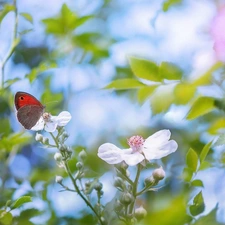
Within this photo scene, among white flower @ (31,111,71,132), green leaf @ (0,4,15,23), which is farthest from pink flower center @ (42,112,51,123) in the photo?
green leaf @ (0,4,15,23)

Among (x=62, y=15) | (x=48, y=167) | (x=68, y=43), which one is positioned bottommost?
(x=48, y=167)

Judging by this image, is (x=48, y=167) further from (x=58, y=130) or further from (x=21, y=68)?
(x=58, y=130)

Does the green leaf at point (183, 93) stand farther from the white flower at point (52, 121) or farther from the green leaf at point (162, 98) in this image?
the white flower at point (52, 121)

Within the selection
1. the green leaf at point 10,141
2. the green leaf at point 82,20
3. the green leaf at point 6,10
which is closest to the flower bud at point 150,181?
the green leaf at point 10,141

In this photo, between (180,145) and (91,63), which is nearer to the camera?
(180,145)

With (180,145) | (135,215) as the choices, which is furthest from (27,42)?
(135,215)

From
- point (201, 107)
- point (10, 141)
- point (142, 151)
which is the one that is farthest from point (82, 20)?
point (142, 151)

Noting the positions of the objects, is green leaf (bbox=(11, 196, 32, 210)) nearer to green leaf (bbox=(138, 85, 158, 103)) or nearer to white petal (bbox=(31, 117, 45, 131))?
white petal (bbox=(31, 117, 45, 131))
